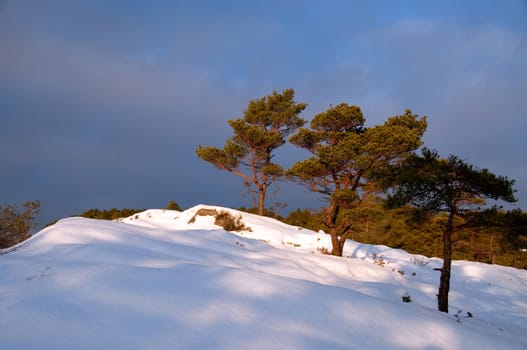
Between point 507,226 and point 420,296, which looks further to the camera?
point 420,296

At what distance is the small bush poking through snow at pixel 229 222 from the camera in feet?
65.3

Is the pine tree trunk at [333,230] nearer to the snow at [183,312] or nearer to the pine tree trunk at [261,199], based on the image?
the snow at [183,312]

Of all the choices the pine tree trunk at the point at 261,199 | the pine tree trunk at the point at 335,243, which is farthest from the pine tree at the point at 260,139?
the pine tree trunk at the point at 335,243

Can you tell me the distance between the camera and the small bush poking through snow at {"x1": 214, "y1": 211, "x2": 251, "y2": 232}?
784 inches

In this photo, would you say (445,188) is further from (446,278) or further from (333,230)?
(333,230)

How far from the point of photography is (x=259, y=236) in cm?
1872

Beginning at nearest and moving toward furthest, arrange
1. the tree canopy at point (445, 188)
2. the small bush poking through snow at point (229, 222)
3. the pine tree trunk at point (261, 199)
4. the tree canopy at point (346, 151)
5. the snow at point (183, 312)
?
the snow at point (183, 312) < the tree canopy at point (445, 188) < the tree canopy at point (346, 151) < the small bush poking through snow at point (229, 222) < the pine tree trunk at point (261, 199)

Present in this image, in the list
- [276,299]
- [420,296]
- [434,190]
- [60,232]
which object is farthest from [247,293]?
[420,296]

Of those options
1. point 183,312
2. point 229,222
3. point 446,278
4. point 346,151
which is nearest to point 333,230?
point 346,151

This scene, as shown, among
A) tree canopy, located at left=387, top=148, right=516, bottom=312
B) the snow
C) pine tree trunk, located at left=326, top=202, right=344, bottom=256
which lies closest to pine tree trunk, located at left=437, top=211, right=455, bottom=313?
tree canopy, located at left=387, top=148, right=516, bottom=312

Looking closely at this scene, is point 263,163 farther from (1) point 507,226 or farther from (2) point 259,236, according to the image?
(1) point 507,226

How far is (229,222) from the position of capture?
20.3 m

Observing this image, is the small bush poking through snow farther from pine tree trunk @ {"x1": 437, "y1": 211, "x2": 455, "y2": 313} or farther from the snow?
the snow

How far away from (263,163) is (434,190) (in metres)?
18.6
